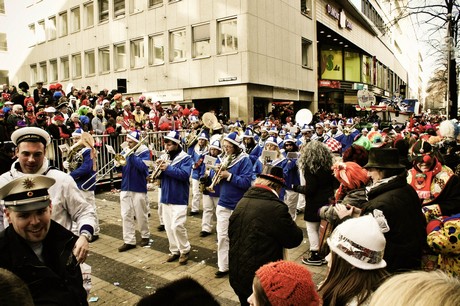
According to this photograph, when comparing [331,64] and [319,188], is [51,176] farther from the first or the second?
[331,64]

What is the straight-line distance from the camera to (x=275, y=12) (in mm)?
25500

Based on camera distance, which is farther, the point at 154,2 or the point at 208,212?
the point at 154,2

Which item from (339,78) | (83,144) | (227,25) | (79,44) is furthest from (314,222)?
(339,78)

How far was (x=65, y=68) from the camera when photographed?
34875mm

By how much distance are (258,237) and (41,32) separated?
134 ft

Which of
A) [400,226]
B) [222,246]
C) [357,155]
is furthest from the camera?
[222,246]

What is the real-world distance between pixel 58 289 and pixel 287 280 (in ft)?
4.98

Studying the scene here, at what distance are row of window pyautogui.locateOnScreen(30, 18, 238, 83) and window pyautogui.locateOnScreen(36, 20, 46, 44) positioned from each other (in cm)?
233

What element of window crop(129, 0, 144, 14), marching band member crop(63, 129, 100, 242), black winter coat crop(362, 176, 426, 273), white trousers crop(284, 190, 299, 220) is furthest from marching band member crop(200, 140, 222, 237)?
window crop(129, 0, 144, 14)

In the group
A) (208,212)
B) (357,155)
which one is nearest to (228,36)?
(208,212)

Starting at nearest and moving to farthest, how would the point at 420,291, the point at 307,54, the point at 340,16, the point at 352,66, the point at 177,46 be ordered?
the point at 420,291
the point at 177,46
the point at 307,54
the point at 340,16
the point at 352,66

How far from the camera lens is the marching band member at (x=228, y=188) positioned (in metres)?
5.68

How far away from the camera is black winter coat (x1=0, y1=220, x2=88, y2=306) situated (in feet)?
7.54

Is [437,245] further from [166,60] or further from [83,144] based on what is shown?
[166,60]
